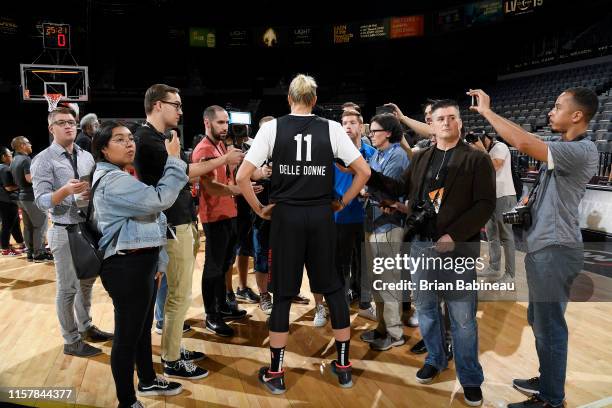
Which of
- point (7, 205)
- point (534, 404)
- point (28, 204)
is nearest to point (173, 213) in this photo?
point (534, 404)

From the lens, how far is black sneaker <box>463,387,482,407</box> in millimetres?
2566

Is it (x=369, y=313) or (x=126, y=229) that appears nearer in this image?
(x=126, y=229)

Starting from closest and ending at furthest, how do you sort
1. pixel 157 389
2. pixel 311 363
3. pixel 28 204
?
pixel 157 389 < pixel 311 363 < pixel 28 204

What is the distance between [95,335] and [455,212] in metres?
2.89

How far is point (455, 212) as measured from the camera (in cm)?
256

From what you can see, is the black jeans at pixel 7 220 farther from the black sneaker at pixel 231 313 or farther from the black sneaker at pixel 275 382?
the black sneaker at pixel 275 382

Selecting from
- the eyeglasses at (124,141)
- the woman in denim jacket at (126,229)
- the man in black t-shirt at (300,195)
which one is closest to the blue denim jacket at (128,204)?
the woman in denim jacket at (126,229)

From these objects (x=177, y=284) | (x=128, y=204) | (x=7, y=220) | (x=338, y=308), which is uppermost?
(x=128, y=204)

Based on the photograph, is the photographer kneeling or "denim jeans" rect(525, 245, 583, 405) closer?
"denim jeans" rect(525, 245, 583, 405)

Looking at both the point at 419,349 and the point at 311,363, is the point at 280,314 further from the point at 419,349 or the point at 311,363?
the point at 419,349

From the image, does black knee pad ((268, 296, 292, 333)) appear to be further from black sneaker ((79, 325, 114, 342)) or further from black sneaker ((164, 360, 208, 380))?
black sneaker ((79, 325, 114, 342))

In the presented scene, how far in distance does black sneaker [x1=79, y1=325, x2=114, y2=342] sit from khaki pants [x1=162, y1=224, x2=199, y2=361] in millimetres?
967

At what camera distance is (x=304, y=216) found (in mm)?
2566

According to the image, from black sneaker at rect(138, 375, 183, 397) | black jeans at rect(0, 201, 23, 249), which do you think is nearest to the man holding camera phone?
black sneaker at rect(138, 375, 183, 397)
